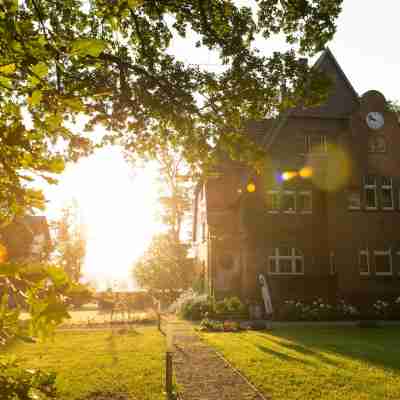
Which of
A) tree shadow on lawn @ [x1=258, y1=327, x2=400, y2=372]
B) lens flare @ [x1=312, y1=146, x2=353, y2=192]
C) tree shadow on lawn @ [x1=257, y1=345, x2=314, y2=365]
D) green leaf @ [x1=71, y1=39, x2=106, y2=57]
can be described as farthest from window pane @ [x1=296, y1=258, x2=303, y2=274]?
green leaf @ [x1=71, y1=39, x2=106, y2=57]

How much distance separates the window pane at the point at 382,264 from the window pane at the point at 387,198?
2.86m

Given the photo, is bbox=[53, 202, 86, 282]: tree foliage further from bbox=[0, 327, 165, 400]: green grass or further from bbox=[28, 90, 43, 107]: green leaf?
bbox=[28, 90, 43, 107]: green leaf

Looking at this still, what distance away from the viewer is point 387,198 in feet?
80.6

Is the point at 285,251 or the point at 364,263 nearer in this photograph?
the point at 364,263

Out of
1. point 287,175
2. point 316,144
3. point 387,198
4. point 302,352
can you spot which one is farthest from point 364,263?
point 302,352

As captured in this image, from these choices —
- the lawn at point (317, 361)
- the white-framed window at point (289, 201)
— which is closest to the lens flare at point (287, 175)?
the white-framed window at point (289, 201)

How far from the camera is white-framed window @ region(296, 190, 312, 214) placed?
2491cm

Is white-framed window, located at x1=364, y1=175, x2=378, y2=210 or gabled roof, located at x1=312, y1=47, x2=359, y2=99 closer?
white-framed window, located at x1=364, y1=175, x2=378, y2=210

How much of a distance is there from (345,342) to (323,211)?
11.8 metres

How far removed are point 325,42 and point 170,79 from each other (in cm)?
361

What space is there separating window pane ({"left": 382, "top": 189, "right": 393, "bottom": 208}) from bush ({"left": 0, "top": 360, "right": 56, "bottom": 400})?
81.7 feet

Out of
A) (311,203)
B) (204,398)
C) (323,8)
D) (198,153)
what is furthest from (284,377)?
(311,203)

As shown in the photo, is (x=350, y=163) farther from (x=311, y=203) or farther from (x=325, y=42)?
(x=325, y=42)

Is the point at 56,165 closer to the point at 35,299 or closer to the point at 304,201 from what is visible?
the point at 35,299
